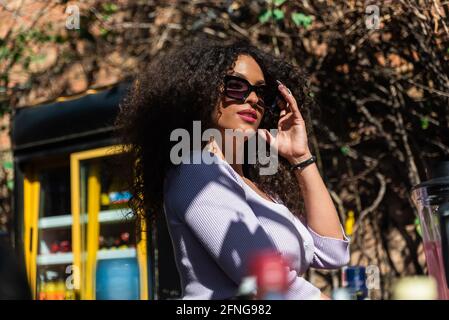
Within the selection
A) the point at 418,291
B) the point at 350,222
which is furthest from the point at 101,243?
the point at 418,291

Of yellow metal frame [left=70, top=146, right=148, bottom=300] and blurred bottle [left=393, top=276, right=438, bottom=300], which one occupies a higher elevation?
yellow metal frame [left=70, top=146, right=148, bottom=300]

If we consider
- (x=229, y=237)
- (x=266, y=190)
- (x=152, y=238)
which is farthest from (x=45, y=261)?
(x=229, y=237)

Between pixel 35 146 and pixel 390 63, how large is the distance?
254 cm

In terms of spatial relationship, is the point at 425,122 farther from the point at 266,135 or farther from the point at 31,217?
the point at 31,217

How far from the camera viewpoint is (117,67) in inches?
241

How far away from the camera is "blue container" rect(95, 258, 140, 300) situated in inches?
191

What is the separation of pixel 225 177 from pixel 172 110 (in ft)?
1.27

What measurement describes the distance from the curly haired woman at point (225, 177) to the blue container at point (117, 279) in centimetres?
247

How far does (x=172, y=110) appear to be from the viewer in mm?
2232

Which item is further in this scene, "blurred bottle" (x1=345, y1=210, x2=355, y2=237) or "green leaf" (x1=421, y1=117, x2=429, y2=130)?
"blurred bottle" (x1=345, y1=210, x2=355, y2=237)

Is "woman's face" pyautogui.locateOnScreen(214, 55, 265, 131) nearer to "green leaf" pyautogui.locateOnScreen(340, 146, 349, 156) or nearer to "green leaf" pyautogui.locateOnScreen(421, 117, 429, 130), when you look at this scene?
"green leaf" pyautogui.locateOnScreen(421, 117, 429, 130)

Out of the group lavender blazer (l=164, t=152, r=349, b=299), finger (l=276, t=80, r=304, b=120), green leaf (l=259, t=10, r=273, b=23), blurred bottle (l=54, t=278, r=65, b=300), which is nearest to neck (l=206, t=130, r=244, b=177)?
lavender blazer (l=164, t=152, r=349, b=299)

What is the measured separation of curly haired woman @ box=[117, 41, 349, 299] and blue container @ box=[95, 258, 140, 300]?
2.47 m

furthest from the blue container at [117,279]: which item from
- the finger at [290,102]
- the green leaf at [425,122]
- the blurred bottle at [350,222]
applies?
the finger at [290,102]
